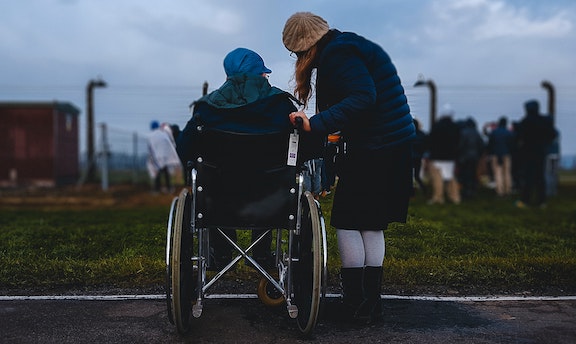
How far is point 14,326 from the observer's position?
147 inches

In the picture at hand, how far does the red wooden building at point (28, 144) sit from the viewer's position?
19.2 meters

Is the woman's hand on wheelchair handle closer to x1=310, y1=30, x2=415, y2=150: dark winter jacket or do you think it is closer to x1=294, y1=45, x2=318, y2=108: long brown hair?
x1=310, y1=30, x2=415, y2=150: dark winter jacket

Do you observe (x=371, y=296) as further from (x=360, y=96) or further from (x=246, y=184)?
(x=360, y=96)

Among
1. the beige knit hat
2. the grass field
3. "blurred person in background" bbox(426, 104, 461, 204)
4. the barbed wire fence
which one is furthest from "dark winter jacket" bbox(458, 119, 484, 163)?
the beige knit hat

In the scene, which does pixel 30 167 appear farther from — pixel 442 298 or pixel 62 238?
pixel 442 298

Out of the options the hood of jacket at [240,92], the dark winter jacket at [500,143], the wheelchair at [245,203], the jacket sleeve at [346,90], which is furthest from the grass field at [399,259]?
the dark winter jacket at [500,143]

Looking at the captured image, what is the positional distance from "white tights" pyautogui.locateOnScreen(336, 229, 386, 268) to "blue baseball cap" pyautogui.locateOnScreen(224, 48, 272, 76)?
1.03m

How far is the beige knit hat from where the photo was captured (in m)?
3.66

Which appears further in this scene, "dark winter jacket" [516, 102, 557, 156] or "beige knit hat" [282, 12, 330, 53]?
"dark winter jacket" [516, 102, 557, 156]

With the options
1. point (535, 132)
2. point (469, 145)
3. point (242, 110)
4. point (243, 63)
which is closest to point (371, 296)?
point (242, 110)

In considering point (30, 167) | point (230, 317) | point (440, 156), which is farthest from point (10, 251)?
point (30, 167)

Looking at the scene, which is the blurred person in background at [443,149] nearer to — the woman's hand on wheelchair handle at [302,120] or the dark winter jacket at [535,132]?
the dark winter jacket at [535,132]

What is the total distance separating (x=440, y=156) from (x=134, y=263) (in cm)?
851

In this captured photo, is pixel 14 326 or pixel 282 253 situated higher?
pixel 282 253
